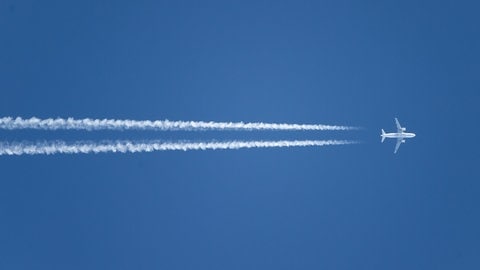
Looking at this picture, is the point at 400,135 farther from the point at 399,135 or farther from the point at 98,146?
the point at 98,146

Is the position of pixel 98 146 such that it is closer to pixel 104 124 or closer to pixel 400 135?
pixel 104 124

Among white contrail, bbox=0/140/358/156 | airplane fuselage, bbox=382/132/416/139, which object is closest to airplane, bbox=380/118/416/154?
airplane fuselage, bbox=382/132/416/139

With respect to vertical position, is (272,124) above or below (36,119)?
above

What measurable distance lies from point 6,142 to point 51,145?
2599 millimetres

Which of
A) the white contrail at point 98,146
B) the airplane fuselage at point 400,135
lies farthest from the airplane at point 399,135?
the white contrail at point 98,146

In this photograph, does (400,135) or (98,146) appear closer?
(98,146)

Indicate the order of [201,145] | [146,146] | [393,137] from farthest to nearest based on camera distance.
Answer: [393,137] → [201,145] → [146,146]

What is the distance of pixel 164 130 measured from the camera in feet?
142

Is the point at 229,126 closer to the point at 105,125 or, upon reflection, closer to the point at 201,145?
the point at 201,145

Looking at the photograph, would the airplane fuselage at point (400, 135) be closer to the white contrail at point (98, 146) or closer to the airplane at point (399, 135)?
the airplane at point (399, 135)

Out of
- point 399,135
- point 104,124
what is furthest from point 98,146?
point 399,135

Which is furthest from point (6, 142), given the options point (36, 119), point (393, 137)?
point (393, 137)

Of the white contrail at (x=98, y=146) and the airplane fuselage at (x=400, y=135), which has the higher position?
the airplane fuselage at (x=400, y=135)

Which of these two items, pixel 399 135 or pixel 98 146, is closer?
pixel 98 146
